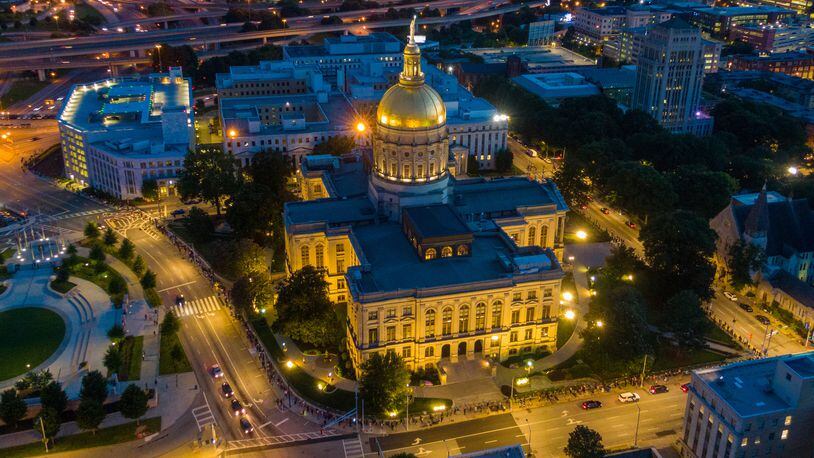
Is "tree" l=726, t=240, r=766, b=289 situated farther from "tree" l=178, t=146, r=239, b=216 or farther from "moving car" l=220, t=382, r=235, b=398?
"tree" l=178, t=146, r=239, b=216

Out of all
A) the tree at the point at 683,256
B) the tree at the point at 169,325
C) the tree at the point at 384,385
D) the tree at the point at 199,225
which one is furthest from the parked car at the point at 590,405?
the tree at the point at 199,225

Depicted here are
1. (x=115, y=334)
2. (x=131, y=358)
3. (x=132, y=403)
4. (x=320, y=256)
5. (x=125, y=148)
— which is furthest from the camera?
(x=125, y=148)

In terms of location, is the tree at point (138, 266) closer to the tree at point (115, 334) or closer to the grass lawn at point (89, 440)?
the tree at point (115, 334)

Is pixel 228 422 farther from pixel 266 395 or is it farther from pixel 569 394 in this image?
pixel 569 394

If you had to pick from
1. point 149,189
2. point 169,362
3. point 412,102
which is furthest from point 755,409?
point 149,189

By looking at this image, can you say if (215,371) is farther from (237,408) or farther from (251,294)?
(251,294)

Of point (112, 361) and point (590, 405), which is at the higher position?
point (112, 361)

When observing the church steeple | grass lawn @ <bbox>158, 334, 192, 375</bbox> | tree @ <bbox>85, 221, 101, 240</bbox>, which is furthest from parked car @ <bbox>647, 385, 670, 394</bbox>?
tree @ <bbox>85, 221, 101, 240</bbox>
